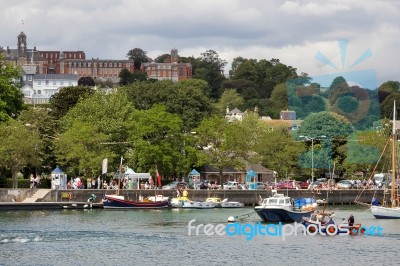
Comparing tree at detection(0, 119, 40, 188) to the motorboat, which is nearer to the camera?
the motorboat

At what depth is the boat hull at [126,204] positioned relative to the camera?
4365 inches

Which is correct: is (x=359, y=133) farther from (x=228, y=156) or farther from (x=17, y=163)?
(x=17, y=163)

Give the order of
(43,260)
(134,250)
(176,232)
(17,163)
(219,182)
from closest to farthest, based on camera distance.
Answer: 1. (43,260)
2. (134,250)
3. (176,232)
4. (17,163)
5. (219,182)

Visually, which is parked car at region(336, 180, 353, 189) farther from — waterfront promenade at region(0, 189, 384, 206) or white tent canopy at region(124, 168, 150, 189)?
white tent canopy at region(124, 168, 150, 189)

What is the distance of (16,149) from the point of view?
11438 cm

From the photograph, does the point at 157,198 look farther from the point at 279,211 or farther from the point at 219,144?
the point at 279,211

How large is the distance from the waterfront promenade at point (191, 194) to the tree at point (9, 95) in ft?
50.1

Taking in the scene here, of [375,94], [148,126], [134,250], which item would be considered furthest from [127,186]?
[134,250]

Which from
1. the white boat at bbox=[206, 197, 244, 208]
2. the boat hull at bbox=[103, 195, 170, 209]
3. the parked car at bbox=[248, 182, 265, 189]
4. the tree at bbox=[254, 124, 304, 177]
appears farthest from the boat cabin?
the tree at bbox=[254, 124, 304, 177]

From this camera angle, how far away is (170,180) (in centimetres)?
13600

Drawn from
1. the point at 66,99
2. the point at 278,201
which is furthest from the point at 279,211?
the point at 66,99

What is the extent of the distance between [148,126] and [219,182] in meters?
20.1

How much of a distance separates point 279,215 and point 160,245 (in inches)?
779

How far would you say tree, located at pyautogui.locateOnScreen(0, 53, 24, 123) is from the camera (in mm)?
126050
